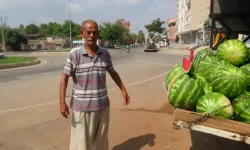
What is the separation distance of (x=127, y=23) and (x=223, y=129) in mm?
98955

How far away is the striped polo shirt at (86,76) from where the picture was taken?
289 centimetres

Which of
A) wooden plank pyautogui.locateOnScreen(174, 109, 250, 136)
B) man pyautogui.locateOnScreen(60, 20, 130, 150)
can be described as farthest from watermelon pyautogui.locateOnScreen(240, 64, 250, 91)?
man pyautogui.locateOnScreen(60, 20, 130, 150)

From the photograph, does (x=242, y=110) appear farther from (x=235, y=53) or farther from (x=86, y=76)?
(x=86, y=76)

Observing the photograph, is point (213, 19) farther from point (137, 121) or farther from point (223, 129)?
point (223, 129)

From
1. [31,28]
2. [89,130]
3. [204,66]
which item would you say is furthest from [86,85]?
[31,28]

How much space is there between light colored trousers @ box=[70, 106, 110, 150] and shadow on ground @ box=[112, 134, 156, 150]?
0.85 m

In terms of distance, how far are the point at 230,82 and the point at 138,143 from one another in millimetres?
2110

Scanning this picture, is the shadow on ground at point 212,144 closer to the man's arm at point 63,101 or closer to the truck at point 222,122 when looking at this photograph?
the truck at point 222,122

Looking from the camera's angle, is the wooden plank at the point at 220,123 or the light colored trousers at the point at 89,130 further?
the light colored trousers at the point at 89,130

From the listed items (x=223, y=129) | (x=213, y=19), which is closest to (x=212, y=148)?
(x=223, y=129)

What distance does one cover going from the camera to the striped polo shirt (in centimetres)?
289

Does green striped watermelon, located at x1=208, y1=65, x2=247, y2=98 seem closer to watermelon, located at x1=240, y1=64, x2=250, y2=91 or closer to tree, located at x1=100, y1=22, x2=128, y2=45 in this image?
watermelon, located at x1=240, y1=64, x2=250, y2=91

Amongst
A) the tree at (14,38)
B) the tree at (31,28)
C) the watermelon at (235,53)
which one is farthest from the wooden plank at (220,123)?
the tree at (31,28)

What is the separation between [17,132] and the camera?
4.64m
